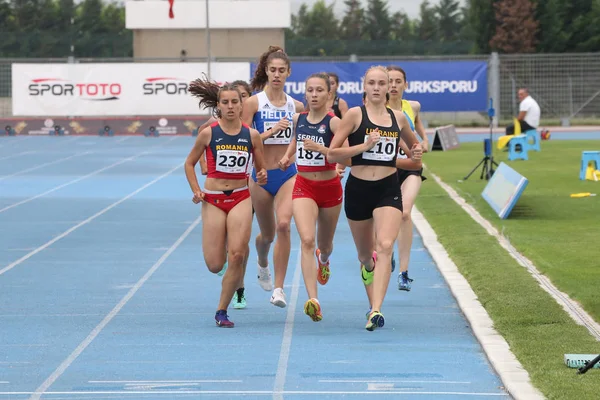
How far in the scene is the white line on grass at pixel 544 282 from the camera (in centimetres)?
955

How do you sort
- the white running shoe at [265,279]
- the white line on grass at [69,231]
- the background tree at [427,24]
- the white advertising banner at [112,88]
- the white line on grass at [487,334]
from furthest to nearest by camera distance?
the background tree at [427,24]
the white advertising banner at [112,88]
the white line on grass at [69,231]
the white running shoe at [265,279]
the white line on grass at [487,334]

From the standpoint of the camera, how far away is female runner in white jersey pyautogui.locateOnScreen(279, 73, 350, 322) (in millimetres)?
9828

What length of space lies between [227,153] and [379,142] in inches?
45.4

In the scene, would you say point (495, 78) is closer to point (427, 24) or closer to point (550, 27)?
point (550, 27)

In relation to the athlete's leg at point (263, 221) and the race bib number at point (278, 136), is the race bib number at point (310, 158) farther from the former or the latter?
the athlete's leg at point (263, 221)

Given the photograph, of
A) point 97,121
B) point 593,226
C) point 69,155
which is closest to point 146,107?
point 97,121

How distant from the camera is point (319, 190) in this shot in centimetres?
1004

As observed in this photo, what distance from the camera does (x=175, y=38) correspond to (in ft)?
218

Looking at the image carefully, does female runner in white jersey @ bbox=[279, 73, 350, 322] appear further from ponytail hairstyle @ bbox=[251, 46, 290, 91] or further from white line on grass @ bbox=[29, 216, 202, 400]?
white line on grass @ bbox=[29, 216, 202, 400]

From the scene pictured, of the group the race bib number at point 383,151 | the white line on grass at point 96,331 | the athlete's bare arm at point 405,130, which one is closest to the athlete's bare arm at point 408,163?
the athlete's bare arm at point 405,130

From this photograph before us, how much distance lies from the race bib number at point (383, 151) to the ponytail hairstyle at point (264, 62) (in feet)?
4.06

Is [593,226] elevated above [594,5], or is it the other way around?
[594,5]

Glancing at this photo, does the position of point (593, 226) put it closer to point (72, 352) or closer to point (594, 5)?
point (72, 352)

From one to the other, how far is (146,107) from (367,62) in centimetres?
810
